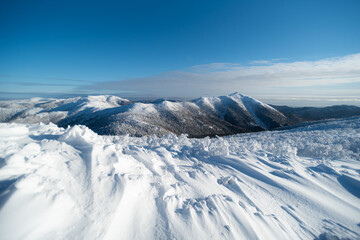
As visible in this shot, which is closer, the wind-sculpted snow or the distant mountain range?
the wind-sculpted snow

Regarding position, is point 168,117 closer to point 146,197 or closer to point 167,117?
point 167,117

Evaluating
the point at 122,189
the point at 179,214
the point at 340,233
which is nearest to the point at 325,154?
the point at 340,233

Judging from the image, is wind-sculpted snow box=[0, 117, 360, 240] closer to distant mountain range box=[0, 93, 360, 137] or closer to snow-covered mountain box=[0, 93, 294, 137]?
distant mountain range box=[0, 93, 360, 137]

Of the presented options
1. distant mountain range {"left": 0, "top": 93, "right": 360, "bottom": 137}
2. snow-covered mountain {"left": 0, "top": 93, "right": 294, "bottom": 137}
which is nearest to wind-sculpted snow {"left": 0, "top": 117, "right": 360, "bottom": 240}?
distant mountain range {"left": 0, "top": 93, "right": 360, "bottom": 137}

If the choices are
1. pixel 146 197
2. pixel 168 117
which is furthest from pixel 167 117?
pixel 146 197

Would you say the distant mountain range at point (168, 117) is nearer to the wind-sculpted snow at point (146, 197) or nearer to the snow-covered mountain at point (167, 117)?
the snow-covered mountain at point (167, 117)

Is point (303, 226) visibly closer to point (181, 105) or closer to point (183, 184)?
point (183, 184)
